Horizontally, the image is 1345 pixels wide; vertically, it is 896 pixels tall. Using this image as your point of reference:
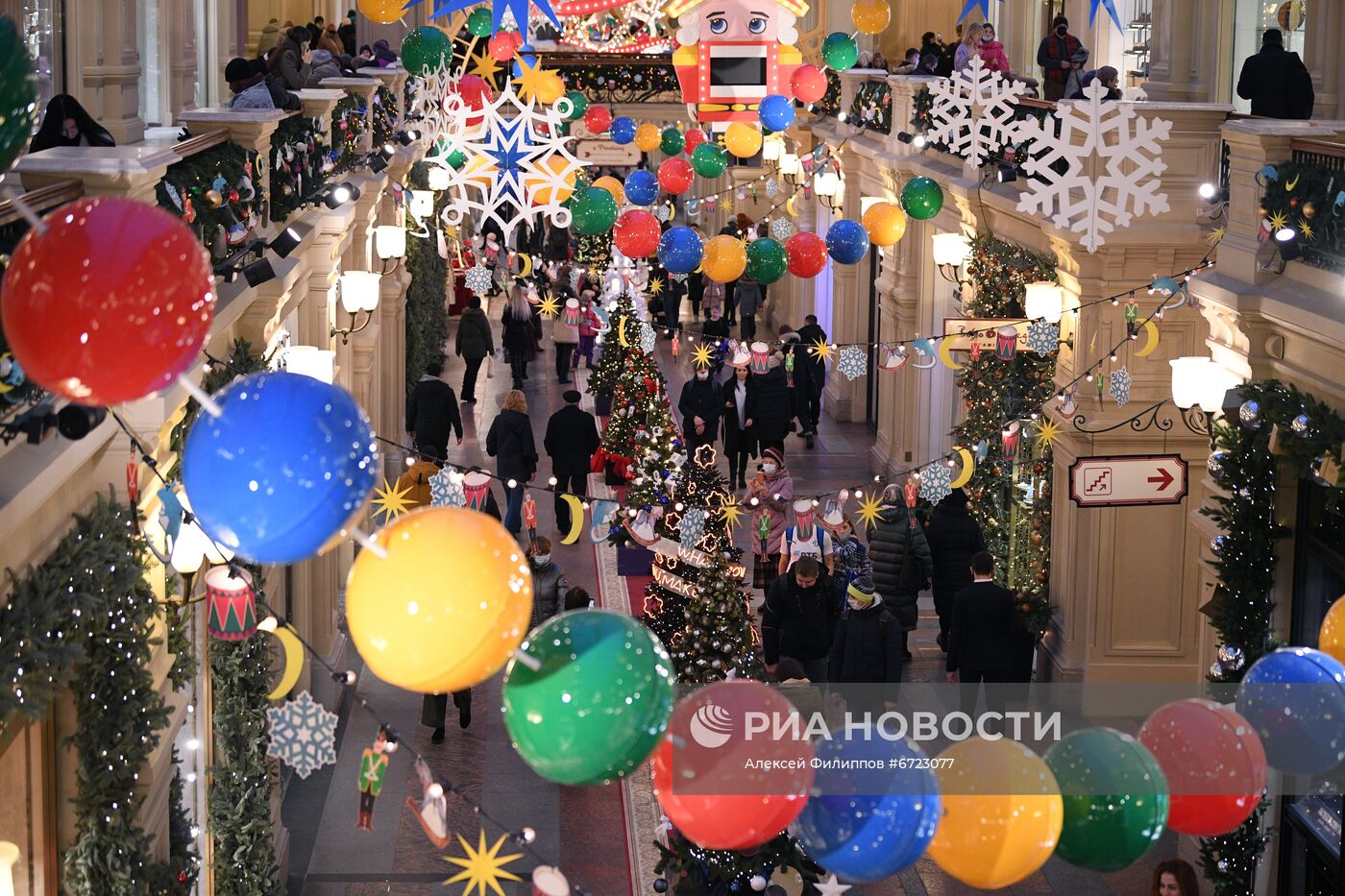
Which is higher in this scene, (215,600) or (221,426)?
(221,426)

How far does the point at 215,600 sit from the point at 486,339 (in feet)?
60.5

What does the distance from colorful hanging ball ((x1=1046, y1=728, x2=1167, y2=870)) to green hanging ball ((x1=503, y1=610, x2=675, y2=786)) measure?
1442 millimetres

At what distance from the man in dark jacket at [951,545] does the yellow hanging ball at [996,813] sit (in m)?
8.48

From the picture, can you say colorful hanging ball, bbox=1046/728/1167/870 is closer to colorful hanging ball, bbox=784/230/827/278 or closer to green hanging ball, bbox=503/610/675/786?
green hanging ball, bbox=503/610/675/786

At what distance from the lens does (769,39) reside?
1415cm

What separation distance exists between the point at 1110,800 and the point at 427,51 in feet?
49.8

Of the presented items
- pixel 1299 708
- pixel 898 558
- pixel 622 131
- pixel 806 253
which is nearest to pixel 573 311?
pixel 622 131

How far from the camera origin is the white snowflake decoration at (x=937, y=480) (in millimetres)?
13258

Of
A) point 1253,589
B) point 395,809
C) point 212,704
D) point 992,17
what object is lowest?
point 395,809

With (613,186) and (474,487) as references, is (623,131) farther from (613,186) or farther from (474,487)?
(474,487)

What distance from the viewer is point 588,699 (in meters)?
5.20

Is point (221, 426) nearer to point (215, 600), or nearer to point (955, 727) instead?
point (215, 600)

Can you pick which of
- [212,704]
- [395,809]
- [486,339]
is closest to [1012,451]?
[395,809]

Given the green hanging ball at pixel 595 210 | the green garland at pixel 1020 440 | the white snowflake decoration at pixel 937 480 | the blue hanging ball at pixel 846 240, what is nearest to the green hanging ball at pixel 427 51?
the green hanging ball at pixel 595 210
